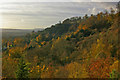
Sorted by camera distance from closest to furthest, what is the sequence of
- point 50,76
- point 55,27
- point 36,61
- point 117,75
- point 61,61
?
point 117,75
point 50,76
point 61,61
point 36,61
point 55,27

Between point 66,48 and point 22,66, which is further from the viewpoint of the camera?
point 66,48

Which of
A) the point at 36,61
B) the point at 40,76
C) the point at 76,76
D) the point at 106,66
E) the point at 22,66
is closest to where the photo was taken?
the point at 22,66

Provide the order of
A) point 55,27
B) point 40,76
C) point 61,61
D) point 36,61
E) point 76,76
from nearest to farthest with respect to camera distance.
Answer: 1. point 76,76
2. point 40,76
3. point 61,61
4. point 36,61
5. point 55,27

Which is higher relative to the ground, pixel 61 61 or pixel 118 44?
pixel 118 44

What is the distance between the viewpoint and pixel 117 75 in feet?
59.5

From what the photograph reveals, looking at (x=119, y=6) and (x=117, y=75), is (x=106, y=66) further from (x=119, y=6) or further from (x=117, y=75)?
(x=119, y=6)

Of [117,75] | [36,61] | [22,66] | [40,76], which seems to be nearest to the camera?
[117,75]

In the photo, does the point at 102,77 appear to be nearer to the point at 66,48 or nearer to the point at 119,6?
the point at 66,48

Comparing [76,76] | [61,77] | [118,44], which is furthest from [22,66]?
[118,44]

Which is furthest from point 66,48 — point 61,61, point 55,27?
point 55,27

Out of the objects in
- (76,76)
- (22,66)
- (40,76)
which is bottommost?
(40,76)

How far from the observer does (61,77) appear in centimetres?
2788

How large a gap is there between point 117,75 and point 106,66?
11623 mm

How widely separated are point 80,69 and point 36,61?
25.0 meters
